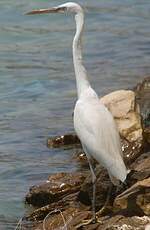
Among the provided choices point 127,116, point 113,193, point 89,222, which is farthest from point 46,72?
point 89,222

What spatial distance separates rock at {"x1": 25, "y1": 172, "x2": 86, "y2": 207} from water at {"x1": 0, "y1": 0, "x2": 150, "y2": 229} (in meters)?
0.23

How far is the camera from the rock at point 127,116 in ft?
28.0

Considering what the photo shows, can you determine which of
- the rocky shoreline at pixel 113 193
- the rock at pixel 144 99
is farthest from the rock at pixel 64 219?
the rock at pixel 144 99

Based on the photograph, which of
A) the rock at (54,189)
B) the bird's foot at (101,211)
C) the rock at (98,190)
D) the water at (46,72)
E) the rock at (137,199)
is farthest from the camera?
the water at (46,72)

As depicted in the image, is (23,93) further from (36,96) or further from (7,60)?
(7,60)

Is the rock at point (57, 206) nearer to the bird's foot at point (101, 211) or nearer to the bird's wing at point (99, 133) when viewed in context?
the bird's foot at point (101, 211)

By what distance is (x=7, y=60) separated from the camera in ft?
46.4

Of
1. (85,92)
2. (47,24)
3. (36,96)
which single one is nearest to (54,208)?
(85,92)

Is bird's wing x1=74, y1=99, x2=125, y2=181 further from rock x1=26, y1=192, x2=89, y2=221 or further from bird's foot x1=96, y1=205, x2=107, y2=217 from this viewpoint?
rock x1=26, y1=192, x2=89, y2=221

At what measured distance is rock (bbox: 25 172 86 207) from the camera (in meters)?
7.65

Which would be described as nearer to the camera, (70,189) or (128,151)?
(70,189)

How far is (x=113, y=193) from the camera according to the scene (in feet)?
23.6

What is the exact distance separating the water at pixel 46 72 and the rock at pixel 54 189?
228 mm

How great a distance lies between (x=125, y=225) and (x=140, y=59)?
799cm
